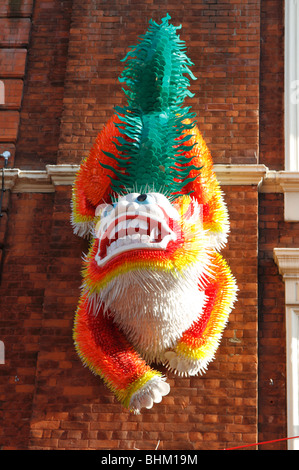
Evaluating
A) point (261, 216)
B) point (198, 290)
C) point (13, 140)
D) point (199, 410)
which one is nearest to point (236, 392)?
point (199, 410)

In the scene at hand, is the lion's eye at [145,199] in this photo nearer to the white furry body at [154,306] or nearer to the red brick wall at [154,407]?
the white furry body at [154,306]

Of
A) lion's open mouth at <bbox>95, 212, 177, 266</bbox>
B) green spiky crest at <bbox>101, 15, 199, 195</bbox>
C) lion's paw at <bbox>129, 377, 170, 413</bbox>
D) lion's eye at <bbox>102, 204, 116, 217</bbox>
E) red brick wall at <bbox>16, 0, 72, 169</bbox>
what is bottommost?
lion's paw at <bbox>129, 377, 170, 413</bbox>

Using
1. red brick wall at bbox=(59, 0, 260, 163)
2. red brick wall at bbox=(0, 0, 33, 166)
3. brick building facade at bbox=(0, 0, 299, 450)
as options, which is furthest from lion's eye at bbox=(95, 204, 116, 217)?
red brick wall at bbox=(0, 0, 33, 166)

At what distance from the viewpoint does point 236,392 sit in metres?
7.29

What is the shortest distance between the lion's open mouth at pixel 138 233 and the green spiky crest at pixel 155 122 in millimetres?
383

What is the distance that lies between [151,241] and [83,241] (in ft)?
5.07

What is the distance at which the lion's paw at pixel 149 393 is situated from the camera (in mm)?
6578

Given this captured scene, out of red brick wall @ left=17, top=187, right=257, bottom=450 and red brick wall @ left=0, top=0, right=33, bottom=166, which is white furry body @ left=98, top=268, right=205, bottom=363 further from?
red brick wall @ left=0, top=0, right=33, bottom=166

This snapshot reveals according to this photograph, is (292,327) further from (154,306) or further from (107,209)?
(107,209)

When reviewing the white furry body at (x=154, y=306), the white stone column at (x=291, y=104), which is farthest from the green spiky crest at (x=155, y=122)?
the white stone column at (x=291, y=104)

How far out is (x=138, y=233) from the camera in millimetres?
6434

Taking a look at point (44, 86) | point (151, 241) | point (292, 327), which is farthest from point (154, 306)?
point (44, 86)

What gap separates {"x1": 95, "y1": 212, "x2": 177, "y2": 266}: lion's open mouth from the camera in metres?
6.41

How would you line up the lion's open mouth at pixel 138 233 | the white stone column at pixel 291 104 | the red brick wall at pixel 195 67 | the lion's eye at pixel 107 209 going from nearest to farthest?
the lion's open mouth at pixel 138 233 → the lion's eye at pixel 107 209 → the white stone column at pixel 291 104 → the red brick wall at pixel 195 67
